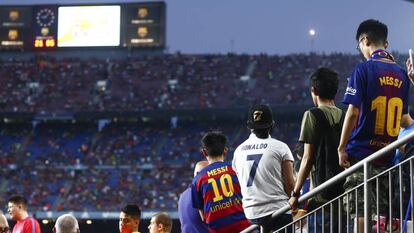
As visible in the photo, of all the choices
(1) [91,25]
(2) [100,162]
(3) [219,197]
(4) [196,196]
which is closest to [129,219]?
(4) [196,196]

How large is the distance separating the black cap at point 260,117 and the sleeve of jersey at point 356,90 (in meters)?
0.76

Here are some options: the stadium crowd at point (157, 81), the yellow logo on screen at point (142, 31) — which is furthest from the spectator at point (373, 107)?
the yellow logo on screen at point (142, 31)

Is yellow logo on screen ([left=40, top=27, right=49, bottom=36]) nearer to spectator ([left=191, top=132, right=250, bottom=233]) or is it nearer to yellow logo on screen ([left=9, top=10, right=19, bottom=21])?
yellow logo on screen ([left=9, top=10, right=19, bottom=21])

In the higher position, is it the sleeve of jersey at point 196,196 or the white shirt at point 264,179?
the white shirt at point 264,179

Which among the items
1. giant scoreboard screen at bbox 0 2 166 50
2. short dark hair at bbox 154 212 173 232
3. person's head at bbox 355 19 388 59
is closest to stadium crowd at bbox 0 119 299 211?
giant scoreboard screen at bbox 0 2 166 50

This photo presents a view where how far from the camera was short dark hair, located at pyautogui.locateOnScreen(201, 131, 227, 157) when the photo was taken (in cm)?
588

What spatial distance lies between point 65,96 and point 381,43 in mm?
42963

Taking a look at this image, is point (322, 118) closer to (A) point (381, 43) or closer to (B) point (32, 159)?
(A) point (381, 43)

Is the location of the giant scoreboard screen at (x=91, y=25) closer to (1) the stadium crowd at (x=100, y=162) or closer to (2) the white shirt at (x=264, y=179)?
(1) the stadium crowd at (x=100, y=162)

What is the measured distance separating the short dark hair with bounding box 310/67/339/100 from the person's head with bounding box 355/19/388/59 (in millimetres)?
299

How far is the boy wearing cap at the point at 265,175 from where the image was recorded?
5203 millimetres

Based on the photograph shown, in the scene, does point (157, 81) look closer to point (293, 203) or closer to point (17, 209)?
point (17, 209)

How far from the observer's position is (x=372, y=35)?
4785 millimetres

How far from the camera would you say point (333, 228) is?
482 cm
